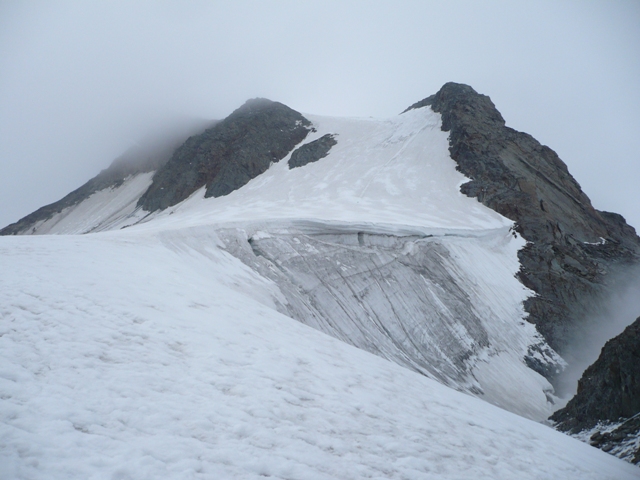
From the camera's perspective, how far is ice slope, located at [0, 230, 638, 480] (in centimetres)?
352

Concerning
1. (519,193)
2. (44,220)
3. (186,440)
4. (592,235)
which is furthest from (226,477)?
(44,220)

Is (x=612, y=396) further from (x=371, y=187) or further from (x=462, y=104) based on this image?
(x=462, y=104)

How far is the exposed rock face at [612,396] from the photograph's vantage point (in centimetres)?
820

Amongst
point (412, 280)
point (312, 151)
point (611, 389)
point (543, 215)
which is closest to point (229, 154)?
point (312, 151)

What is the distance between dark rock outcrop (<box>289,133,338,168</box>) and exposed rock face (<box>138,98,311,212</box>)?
307cm

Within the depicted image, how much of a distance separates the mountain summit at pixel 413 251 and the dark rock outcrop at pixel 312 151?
A: 25 cm

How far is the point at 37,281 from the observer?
21.0ft

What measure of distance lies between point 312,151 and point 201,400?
38.0 metres

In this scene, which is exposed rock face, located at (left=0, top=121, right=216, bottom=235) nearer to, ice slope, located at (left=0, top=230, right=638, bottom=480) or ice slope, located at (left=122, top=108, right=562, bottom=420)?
ice slope, located at (left=122, top=108, right=562, bottom=420)

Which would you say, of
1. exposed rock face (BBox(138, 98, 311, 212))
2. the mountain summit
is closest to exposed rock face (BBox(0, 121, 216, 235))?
exposed rock face (BBox(138, 98, 311, 212))

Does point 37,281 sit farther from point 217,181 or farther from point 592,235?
point 217,181

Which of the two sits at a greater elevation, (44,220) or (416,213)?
(416,213)

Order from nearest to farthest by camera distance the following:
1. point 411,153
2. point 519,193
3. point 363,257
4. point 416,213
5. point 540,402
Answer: point 540,402, point 363,257, point 416,213, point 519,193, point 411,153

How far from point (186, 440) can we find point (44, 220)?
59199mm
